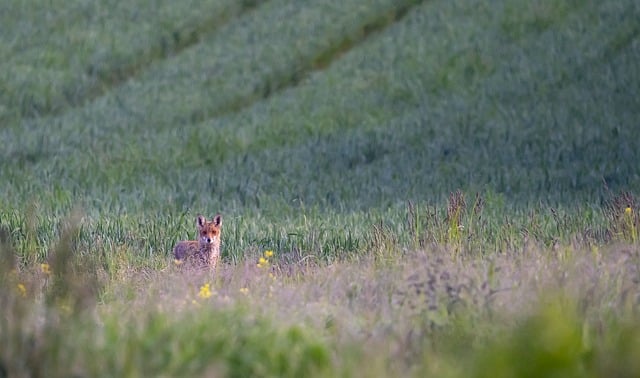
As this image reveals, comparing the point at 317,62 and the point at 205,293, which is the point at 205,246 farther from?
the point at 317,62

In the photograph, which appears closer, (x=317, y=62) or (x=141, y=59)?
(x=317, y=62)

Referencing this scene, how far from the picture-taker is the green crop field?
562 centimetres

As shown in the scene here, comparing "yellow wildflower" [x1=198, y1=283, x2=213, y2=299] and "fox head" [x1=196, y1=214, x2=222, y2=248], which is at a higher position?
"fox head" [x1=196, y1=214, x2=222, y2=248]

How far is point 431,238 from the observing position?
35.6 feet

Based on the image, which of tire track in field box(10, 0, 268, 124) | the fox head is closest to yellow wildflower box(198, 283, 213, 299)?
the fox head

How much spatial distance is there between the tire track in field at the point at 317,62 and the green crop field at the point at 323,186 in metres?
0.08

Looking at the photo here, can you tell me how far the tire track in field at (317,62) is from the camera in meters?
27.4

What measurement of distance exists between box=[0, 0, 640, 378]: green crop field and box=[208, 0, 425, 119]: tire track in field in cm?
8

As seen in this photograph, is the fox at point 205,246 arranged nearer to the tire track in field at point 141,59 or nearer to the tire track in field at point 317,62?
the tire track in field at point 317,62

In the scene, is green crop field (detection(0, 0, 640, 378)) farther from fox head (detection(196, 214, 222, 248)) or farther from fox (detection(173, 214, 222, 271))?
fox head (detection(196, 214, 222, 248))

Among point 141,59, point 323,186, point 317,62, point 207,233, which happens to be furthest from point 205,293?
point 141,59

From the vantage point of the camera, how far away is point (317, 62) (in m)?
30.0

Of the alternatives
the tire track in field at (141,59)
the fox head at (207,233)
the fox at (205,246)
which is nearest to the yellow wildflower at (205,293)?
the fox at (205,246)

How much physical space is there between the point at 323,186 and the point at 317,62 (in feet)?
39.1
